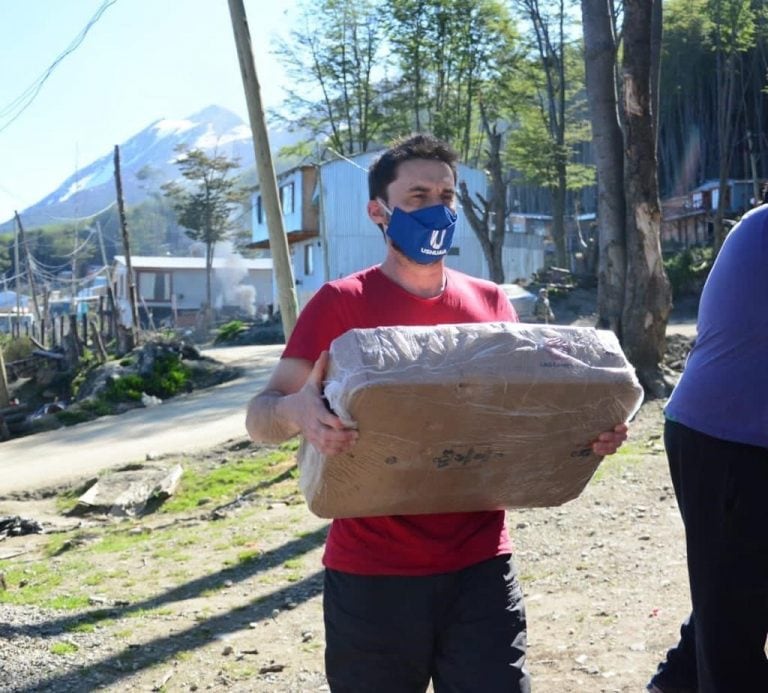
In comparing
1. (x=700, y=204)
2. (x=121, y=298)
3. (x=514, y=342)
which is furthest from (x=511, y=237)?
(x=514, y=342)

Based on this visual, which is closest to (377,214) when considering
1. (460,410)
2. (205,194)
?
(460,410)

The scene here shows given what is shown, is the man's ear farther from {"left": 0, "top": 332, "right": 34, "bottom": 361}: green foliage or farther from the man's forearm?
{"left": 0, "top": 332, "right": 34, "bottom": 361}: green foliage

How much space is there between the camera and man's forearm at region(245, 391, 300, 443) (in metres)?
2.52

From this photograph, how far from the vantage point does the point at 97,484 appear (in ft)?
39.1

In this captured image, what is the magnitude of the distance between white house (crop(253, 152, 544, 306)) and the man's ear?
33594 millimetres

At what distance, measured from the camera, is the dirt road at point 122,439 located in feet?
43.2

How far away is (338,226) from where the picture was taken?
131 feet

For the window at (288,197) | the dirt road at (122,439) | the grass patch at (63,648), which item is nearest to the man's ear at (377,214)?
the grass patch at (63,648)

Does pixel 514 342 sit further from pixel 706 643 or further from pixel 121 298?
pixel 121 298

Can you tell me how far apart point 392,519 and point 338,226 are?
37.7 m

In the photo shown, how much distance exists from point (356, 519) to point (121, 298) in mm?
69792

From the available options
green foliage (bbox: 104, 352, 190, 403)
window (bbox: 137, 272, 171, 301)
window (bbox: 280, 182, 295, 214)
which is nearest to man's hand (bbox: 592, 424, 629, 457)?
green foliage (bbox: 104, 352, 190, 403)

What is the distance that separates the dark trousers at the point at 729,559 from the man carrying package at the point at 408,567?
0.32 m

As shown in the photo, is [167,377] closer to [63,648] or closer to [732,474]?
[63,648]
